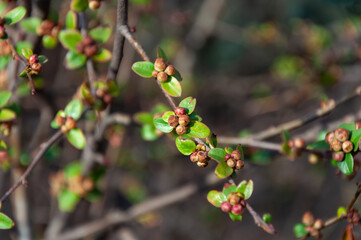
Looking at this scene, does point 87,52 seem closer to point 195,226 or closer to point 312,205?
point 195,226

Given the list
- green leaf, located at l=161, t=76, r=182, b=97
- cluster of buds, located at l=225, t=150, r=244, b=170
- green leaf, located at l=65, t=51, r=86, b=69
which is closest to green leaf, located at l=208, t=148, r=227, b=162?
cluster of buds, located at l=225, t=150, r=244, b=170

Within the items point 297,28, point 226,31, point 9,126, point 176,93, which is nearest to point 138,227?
point 226,31

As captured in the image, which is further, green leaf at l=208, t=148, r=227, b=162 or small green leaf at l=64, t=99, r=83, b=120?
small green leaf at l=64, t=99, r=83, b=120

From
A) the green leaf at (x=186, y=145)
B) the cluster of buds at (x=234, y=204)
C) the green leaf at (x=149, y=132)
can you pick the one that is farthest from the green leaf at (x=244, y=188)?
the green leaf at (x=149, y=132)

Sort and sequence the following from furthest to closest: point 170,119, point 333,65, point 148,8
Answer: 1. point 148,8
2. point 333,65
3. point 170,119

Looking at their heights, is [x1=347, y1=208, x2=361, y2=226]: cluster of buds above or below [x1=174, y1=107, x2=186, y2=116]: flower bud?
below

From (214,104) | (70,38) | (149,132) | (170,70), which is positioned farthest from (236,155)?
(214,104)

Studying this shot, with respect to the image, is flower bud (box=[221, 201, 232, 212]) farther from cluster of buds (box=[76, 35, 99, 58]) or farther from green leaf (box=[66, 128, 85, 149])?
cluster of buds (box=[76, 35, 99, 58])
